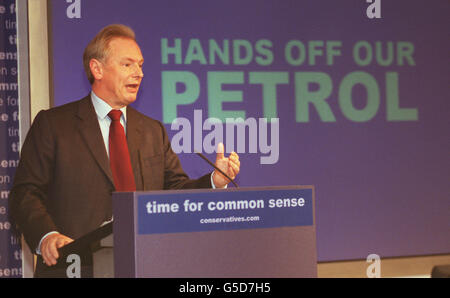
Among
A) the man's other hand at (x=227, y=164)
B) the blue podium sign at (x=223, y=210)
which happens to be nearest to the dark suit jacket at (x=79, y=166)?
the man's other hand at (x=227, y=164)

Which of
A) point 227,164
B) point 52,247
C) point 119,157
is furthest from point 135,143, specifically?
point 52,247

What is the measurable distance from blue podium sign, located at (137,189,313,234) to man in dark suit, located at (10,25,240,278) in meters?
1.17

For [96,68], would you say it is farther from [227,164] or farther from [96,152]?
[227,164]

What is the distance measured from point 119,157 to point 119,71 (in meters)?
0.44

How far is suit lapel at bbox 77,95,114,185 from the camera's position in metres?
3.27

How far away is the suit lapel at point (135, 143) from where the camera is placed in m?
3.30

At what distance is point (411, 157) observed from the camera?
504 centimetres

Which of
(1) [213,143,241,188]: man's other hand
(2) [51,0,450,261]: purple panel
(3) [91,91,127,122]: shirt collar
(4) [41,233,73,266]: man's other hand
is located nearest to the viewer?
(4) [41,233,73,266]: man's other hand

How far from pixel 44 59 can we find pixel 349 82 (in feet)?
6.78

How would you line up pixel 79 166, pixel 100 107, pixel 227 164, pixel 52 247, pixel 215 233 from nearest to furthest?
pixel 215 233 < pixel 52 247 < pixel 227 164 < pixel 79 166 < pixel 100 107

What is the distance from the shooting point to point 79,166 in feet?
10.8

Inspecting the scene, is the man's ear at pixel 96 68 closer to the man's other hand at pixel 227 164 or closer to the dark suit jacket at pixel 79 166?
the dark suit jacket at pixel 79 166

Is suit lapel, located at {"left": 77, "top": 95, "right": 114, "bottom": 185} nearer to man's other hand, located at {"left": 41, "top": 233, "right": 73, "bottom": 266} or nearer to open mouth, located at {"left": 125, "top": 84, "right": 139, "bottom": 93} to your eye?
open mouth, located at {"left": 125, "top": 84, "right": 139, "bottom": 93}

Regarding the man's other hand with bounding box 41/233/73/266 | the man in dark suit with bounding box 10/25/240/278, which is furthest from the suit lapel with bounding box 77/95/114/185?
the man's other hand with bounding box 41/233/73/266
